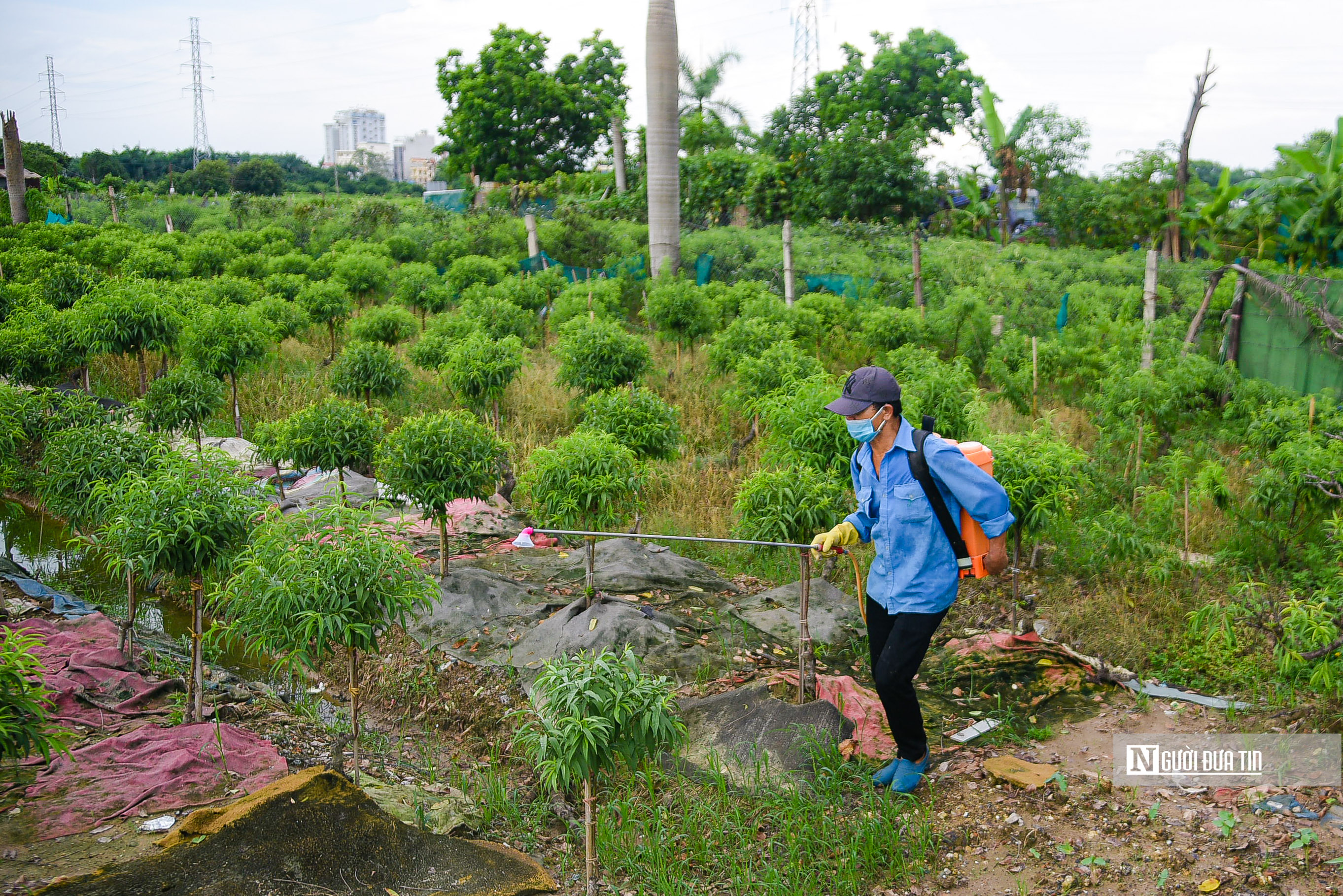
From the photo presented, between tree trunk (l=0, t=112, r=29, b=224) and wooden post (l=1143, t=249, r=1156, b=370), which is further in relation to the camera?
tree trunk (l=0, t=112, r=29, b=224)

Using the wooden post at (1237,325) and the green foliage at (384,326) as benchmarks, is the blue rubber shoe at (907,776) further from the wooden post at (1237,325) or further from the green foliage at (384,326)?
the green foliage at (384,326)

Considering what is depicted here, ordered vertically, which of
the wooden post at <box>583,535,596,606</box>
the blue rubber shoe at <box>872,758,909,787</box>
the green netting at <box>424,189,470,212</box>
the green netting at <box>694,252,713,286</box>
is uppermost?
the green netting at <box>424,189,470,212</box>

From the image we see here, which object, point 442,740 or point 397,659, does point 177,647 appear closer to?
point 397,659

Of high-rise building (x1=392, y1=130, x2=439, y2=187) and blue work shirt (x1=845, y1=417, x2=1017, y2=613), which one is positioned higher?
high-rise building (x1=392, y1=130, x2=439, y2=187)

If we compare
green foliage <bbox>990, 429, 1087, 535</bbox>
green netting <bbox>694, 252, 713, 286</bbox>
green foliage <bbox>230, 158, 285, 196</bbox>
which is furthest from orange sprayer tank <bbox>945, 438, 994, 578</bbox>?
green foliage <bbox>230, 158, 285, 196</bbox>

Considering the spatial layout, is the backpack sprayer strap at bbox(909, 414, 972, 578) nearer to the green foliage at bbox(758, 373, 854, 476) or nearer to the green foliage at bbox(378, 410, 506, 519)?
the green foliage at bbox(758, 373, 854, 476)

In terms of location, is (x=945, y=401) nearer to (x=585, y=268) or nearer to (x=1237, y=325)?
(x=1237, y=325)

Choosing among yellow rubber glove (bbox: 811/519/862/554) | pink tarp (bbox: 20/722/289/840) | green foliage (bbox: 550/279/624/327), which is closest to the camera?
pink tarp (bbox: 20/722/289/840)

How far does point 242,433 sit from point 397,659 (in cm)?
607

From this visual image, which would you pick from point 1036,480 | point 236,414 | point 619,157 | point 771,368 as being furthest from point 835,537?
point 619,157

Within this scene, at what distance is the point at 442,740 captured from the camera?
597 centimetres

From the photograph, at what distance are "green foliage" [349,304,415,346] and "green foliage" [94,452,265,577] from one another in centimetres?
728

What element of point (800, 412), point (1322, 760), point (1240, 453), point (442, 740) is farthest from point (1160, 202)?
point (442, 740)

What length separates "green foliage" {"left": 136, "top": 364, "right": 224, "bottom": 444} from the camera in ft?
30.9
